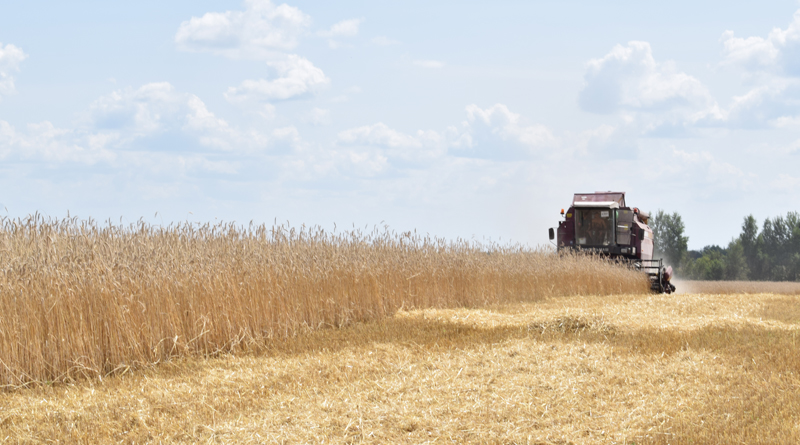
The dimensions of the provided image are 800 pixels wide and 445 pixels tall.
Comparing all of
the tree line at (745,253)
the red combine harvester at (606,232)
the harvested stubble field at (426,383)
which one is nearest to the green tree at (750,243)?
the tree line at (745,253)

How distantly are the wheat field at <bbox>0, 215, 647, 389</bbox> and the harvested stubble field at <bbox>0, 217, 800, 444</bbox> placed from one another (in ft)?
0.17

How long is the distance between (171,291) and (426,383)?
126 inches

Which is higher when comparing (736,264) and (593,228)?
(593,228)

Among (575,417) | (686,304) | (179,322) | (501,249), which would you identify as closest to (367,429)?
(575,417)

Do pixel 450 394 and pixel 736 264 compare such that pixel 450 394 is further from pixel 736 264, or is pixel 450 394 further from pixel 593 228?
pixel 736 264

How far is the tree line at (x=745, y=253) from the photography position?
48.8 m

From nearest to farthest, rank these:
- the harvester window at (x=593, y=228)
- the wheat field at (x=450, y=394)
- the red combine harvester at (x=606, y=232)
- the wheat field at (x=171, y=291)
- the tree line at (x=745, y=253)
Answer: the wheat field at (x=450, y=394), the wheat field at (x=171, y=291), the red combine harvester at (x=606, y=232), the harvester window at (x=593, y=228), the tree line at (x=745, y=253)

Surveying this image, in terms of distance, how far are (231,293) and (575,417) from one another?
14.5 feet

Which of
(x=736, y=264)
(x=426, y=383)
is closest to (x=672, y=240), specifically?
(x=736, y=264)

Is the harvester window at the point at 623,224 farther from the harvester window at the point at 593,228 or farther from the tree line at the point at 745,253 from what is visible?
the tree line at the point at 745,253

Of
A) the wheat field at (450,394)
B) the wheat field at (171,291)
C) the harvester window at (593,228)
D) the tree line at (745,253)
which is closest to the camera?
the wheat field at (450,394)

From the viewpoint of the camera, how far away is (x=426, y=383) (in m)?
6.03

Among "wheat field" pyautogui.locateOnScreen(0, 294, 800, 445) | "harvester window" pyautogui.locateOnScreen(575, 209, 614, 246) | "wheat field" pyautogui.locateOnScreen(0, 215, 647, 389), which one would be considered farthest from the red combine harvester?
"wheat field" pyautogui.locateOnScreen(0, 294, 800, 445)

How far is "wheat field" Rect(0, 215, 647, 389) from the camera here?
21.5ft
